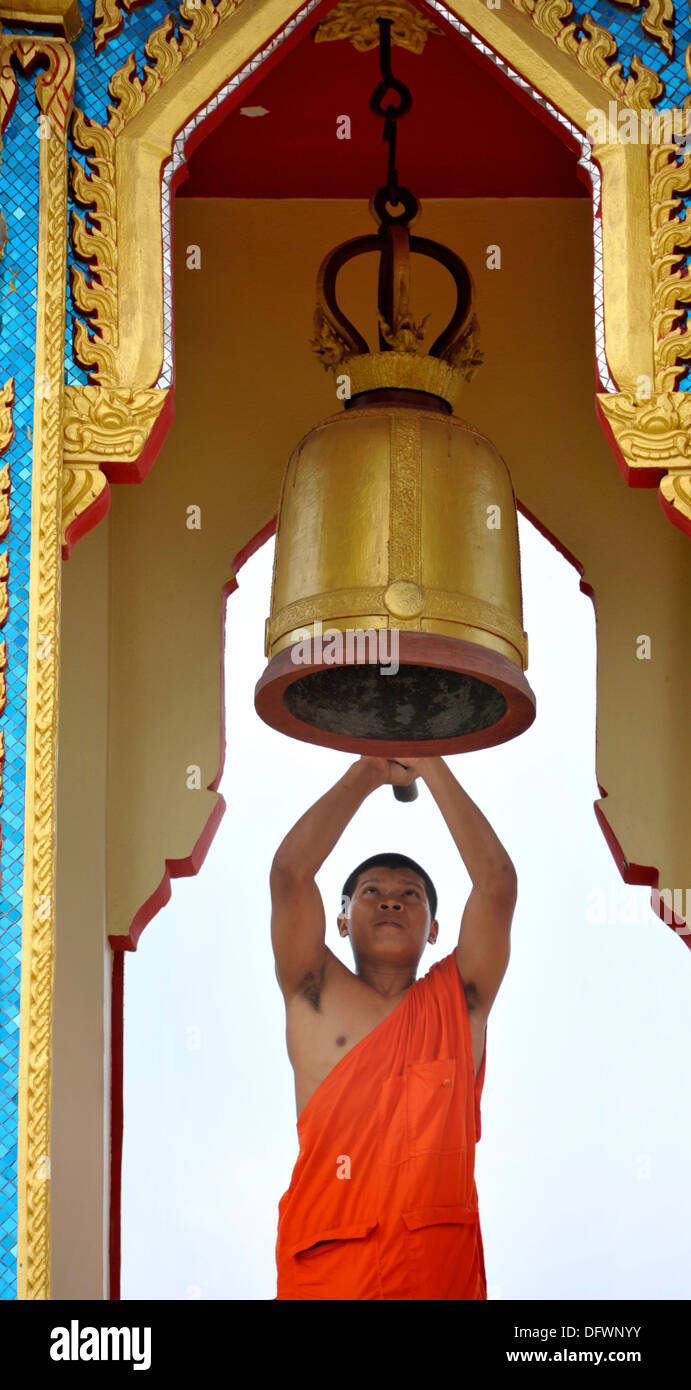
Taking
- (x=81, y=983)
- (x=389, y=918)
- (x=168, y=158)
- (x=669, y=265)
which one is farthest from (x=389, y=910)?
(x=168, y=158)

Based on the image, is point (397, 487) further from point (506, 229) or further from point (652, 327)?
point (506, 229)

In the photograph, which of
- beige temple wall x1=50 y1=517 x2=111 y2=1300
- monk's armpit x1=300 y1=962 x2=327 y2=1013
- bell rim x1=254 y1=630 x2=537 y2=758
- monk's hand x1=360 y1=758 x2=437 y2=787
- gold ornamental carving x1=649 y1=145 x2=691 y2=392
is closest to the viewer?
bell rim x1=254 y1=630 x2=537 y2=758

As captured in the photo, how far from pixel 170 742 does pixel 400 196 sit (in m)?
1.63

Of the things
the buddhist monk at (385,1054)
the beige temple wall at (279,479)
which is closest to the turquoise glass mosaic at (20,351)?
the beige temple wall at (279,479)

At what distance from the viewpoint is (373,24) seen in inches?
200

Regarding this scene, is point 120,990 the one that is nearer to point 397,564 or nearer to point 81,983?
point 81,983

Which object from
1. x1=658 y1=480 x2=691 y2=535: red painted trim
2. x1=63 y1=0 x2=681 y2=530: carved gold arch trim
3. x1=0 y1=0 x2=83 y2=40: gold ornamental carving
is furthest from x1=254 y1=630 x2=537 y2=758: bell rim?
x1=0 y1=0 x2=83 y2=40: gold ornamental carving

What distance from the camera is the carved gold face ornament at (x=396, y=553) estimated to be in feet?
13.5

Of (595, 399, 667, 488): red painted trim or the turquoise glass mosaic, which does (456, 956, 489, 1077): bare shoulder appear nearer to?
(595, 399, 667, 488): red painted trim

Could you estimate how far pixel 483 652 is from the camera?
13.5 feet

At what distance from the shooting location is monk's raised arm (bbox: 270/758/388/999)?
5.55 metres

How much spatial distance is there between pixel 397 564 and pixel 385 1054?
169cm

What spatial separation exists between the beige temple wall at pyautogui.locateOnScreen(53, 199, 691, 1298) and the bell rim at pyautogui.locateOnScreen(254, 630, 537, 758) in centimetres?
90

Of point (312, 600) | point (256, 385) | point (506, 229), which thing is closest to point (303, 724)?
point (312, 600)
